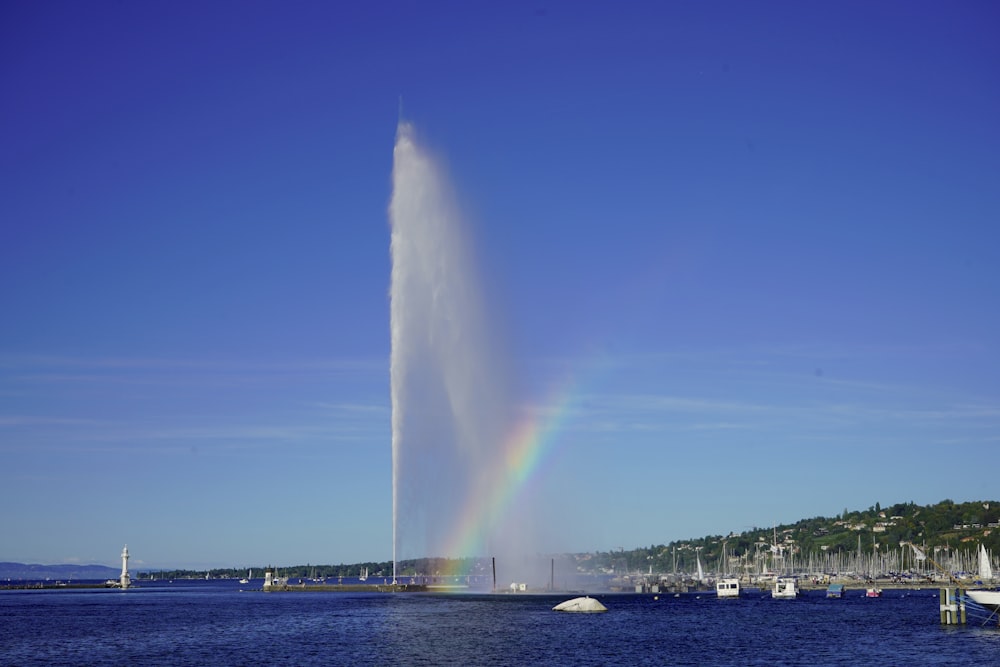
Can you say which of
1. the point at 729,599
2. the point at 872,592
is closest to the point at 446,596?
the point at 729,599

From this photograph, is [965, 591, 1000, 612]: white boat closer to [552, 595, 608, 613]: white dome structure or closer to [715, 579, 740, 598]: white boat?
[552, 595, 608, 613]: white dome structure

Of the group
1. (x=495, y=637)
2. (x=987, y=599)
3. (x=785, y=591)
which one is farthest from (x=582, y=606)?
(x=785, y=591)

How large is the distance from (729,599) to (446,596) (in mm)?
50805

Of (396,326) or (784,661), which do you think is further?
(396,326)

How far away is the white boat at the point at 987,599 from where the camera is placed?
95050 millimetres

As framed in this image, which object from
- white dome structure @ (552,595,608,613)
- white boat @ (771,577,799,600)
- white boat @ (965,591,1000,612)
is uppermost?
white boat @ (965,591,1000,612)

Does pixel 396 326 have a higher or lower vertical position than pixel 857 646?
higher

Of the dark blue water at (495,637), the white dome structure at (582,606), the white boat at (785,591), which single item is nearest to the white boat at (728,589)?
the white boat at (785,591)

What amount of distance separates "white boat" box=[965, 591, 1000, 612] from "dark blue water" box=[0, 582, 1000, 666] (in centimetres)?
201

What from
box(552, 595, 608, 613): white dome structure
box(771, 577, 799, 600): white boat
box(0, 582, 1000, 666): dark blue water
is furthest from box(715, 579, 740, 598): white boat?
box(552, 595, 608, 613): white dome structure

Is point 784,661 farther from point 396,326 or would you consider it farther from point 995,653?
point 396,326

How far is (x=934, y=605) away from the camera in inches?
5802

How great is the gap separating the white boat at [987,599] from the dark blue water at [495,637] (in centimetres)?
201

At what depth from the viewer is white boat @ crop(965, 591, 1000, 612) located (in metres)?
95.1
